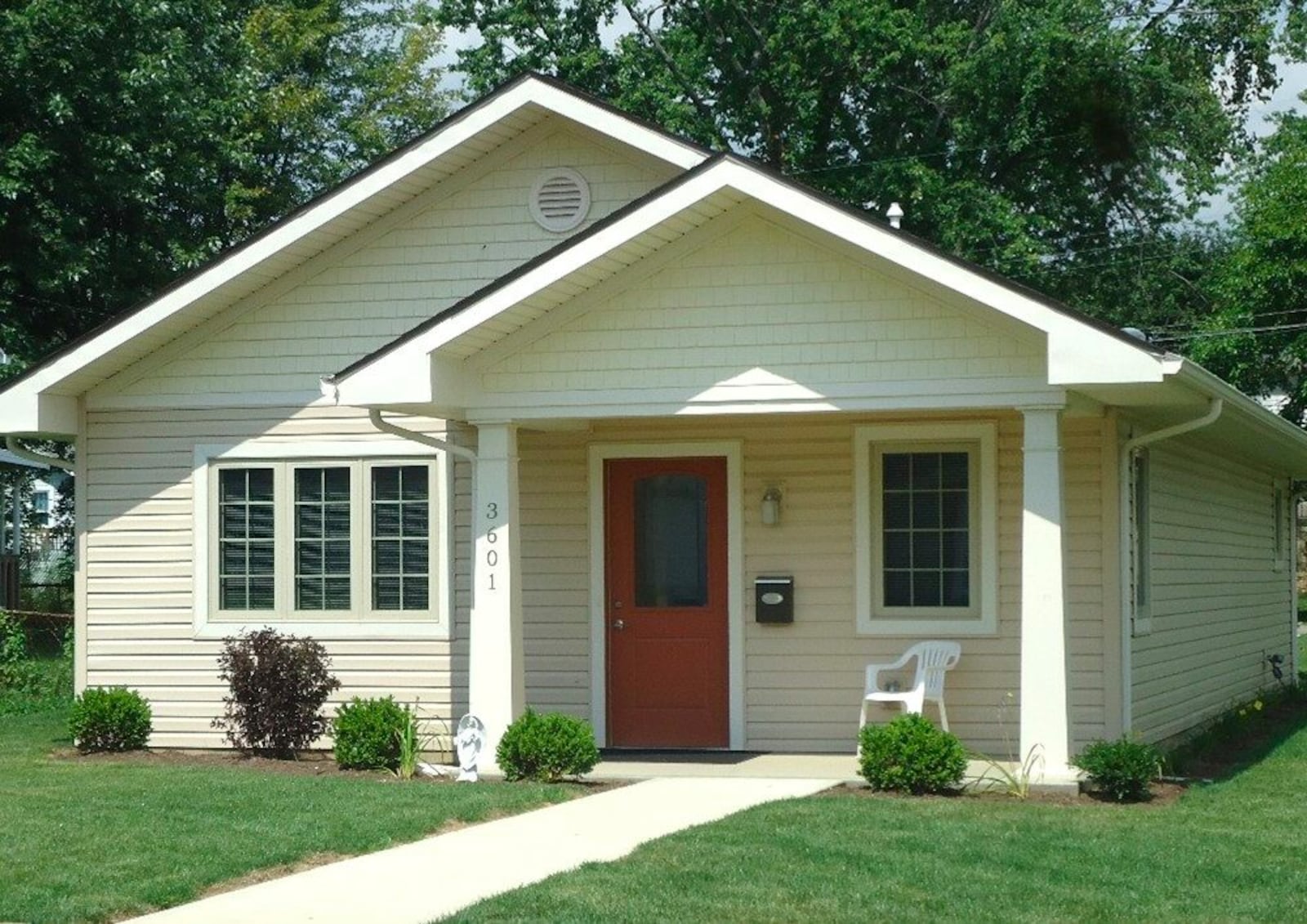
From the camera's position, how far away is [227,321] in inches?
601

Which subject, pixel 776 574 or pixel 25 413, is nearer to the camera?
pixel 776 574

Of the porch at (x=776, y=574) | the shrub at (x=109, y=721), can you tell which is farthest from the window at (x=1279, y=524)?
the shrub at (x=109, y=721)

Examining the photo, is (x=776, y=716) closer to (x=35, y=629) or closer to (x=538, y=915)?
(x=538, y=915)

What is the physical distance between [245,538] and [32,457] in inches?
87.8

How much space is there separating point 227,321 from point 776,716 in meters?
5.30

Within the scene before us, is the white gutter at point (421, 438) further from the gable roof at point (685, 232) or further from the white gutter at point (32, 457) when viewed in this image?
the white gutter at point (32, 457)

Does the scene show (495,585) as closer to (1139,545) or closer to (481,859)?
(481,859)

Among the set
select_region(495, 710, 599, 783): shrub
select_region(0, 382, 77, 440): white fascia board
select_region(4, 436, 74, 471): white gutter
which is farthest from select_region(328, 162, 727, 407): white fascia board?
select_region(4, 436, 74, 471): white gutter

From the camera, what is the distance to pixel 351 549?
1516cm

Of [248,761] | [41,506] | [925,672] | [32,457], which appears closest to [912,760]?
[925,672]

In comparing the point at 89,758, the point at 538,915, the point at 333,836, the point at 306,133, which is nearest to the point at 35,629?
the point at 89,758

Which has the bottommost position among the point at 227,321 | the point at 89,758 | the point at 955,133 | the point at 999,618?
the point at 89,758

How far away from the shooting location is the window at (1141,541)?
14.3 m

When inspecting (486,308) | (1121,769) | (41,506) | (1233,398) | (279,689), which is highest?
(486,308)
